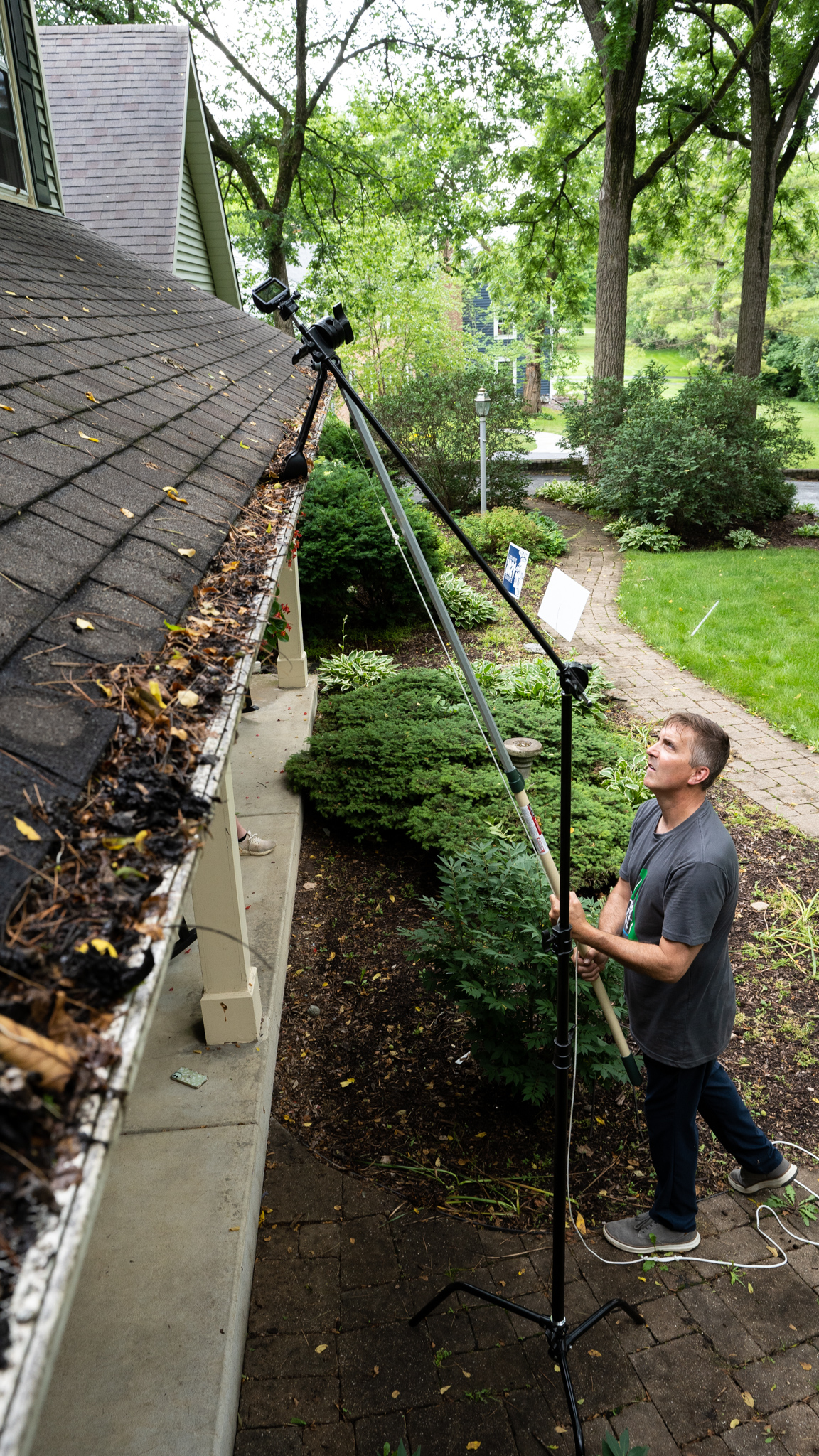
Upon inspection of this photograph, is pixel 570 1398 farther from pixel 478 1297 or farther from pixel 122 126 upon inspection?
pixel 122 126

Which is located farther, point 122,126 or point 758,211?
point 758,211

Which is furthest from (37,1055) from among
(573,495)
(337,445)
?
(573,495)

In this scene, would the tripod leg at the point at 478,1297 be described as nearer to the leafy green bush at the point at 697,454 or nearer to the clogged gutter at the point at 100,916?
the clogged gutter at the point at 100,916

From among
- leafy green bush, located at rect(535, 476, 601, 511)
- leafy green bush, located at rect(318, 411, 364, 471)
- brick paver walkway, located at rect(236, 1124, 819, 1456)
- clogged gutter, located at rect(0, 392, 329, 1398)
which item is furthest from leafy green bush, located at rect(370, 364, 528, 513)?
clogged gutter, located at rect(0, 392, 329, 1398)

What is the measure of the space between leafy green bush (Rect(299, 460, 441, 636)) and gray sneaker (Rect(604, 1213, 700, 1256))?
315 inches

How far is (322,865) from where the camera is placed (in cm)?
643

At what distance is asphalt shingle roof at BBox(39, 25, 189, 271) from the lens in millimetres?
11008

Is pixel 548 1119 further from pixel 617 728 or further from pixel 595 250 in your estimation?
pixel 595 250

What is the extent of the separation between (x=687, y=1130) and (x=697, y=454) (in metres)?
14.1

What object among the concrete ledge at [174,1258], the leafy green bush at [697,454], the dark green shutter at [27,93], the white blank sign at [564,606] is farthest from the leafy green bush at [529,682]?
the leafy green bush at [697,454]

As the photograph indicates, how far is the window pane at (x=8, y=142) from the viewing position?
263 inches

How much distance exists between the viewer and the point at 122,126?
12047 mm

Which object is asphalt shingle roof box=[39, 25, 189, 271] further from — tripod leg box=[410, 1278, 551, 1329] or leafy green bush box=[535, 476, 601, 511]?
tripod leg box=[410, 1278, 551, 1329]

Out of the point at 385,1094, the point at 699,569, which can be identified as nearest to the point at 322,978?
the point at 385,1094
